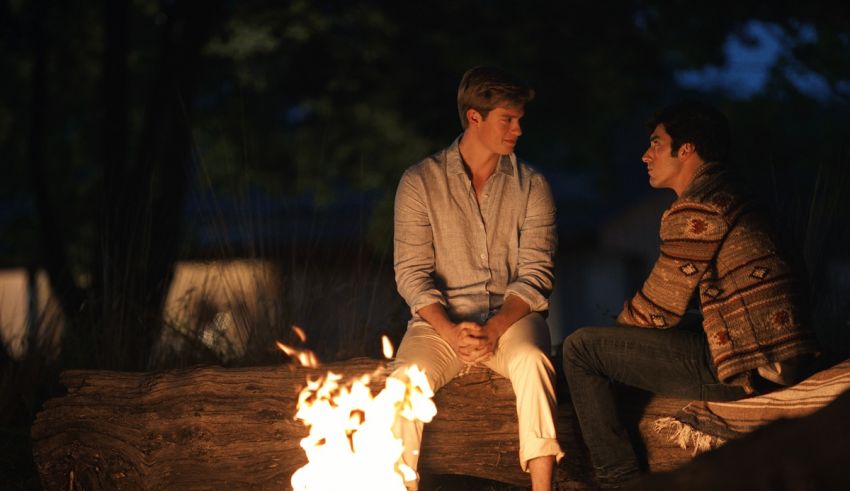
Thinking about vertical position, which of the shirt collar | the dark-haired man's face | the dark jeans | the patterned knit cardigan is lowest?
the dark jeans

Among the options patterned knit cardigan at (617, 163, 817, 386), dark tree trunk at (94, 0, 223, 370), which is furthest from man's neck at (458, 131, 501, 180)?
dark tree trunk at (94, 0, 223, 370)

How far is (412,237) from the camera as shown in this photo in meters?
4.26

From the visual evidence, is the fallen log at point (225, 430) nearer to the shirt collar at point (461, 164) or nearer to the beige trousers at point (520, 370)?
the beige trousers at point (520, 370)

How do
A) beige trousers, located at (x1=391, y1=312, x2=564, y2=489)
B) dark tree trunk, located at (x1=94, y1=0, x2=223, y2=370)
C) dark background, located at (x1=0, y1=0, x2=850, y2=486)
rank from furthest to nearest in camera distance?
dark tree trunk, located at (x1=94, y1=0, x2=223, y2=370)
dark background, located at (x1=0, y1=0, x2=850, y2=486)
beige trousers, located at (x1=391, y1=312, x2=564, y2=489)

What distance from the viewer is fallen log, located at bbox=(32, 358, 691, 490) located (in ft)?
13.5

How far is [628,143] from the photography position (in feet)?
71.7

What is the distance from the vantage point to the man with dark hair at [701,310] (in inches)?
136

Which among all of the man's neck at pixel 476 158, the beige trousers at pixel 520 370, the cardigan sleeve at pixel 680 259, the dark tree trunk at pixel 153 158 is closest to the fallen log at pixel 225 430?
the beige trousers at pixel 520 370

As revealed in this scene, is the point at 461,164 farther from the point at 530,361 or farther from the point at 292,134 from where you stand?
the point at 292,134

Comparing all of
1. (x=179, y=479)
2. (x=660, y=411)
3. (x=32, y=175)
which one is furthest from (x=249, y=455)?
(x=32, y=175)

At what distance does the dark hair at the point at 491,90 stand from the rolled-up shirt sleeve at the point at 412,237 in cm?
39

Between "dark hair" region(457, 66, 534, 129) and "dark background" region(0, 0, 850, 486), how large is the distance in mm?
379

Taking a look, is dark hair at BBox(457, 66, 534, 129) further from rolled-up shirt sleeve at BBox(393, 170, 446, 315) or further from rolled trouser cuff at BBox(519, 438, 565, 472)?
rolled trouser cuff at BBox(519, 438, 565, 472)

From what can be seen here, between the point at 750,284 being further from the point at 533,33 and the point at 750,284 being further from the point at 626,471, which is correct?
the point at 533,33
